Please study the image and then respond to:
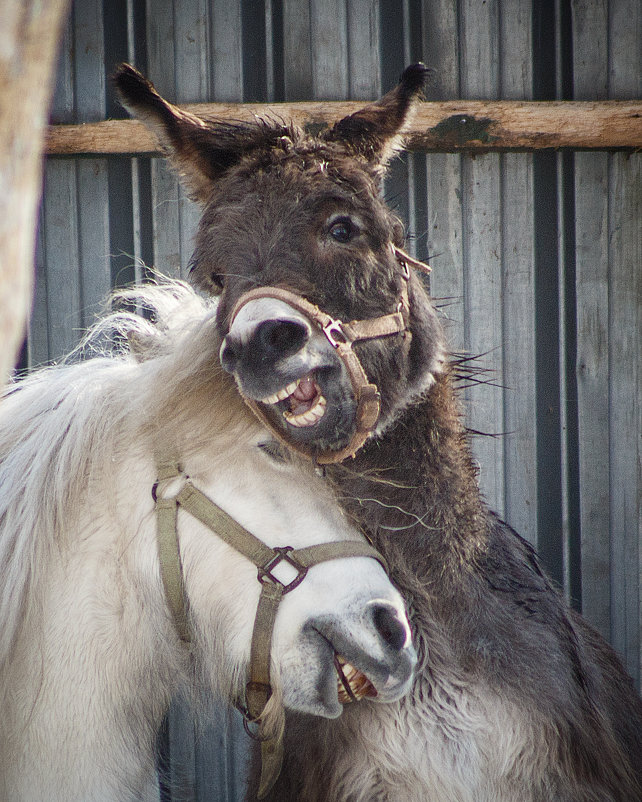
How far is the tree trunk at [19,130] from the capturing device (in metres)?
0.65

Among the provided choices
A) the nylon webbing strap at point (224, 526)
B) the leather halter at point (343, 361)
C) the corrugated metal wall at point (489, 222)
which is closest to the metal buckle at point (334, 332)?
the leather halter at point (343, 361)

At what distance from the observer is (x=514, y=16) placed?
3.36 meters

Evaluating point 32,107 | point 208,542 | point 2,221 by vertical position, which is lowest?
point 208,542

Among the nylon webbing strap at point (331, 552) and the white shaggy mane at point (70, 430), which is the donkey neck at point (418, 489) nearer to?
the nylon webbing strap at point (331, 552)

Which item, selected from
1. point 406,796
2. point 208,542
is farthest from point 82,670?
point 406,796

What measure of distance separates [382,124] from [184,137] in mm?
590

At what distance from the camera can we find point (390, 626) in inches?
61.9

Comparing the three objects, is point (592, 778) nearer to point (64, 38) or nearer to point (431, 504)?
point (431, 504)

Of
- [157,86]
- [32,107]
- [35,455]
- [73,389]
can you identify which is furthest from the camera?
[157,86]

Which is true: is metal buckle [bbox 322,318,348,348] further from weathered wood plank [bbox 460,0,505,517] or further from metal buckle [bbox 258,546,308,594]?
weathered wood plank [bbox 460,0,505,517]

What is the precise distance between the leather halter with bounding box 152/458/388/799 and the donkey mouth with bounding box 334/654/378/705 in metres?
0.17

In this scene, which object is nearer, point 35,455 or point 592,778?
point 35,455

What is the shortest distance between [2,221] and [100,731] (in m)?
1.29

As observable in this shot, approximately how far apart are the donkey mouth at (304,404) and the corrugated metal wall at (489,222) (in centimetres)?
195
